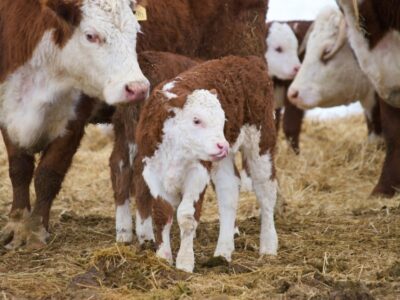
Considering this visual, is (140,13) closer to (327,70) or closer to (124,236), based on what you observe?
(124,236)

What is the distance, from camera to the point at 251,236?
712 cm

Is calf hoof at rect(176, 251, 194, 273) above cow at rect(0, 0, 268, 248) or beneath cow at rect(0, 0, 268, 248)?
beneath

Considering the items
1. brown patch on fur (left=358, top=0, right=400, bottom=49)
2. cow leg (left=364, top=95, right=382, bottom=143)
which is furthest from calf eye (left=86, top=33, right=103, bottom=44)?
cow leg (left=364, top=95, right=382, bottom=143)

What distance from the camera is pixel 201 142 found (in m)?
5.52

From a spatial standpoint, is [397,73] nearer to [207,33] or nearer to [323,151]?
[207,33]

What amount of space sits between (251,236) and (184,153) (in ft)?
5.53

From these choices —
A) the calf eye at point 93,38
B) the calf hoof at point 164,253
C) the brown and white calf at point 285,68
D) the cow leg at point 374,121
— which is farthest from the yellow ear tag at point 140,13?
the brown and white calf at point 285,68

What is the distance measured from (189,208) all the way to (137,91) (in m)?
0.99

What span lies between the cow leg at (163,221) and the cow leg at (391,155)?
13.2ft

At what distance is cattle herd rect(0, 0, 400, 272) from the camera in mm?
5680

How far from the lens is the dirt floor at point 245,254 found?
530 cm

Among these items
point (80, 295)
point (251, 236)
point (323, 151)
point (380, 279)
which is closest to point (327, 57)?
point (323, 151)

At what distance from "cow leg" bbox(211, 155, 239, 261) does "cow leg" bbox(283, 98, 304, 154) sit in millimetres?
5993

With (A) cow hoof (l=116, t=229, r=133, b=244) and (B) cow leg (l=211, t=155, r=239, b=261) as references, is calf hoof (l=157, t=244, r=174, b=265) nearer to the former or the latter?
(B) cow leg (l=211, t=155, r=239, b=261)
